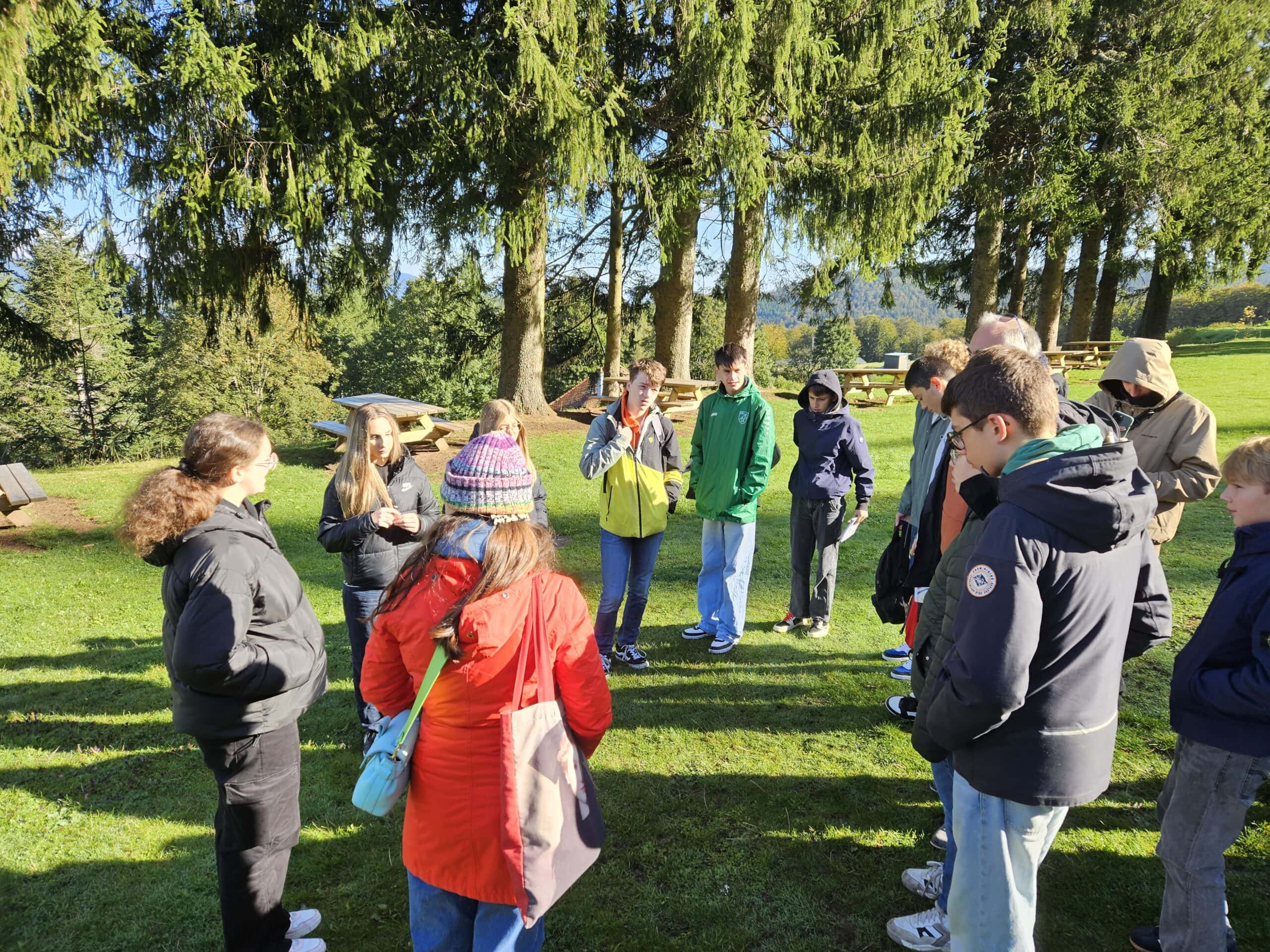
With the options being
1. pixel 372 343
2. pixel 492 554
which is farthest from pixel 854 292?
pixel 372 343

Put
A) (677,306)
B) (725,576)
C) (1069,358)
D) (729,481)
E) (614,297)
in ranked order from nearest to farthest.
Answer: (729,481) < (725,576) < (677,306) < (614,297) < (1069,358)

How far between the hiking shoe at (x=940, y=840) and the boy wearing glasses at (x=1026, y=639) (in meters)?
1.12

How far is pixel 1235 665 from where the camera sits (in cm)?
217

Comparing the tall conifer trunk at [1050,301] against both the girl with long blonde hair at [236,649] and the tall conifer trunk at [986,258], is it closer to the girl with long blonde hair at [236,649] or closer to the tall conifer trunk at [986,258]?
the tall conifer trunk at [986,258]

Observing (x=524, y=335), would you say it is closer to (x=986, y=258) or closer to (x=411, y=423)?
(x=411, y=423)

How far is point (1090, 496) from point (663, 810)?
2.44 meters

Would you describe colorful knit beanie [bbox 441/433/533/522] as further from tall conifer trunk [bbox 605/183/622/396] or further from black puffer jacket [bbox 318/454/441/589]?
tall conifer trunk [bbox 605/183/622/396]

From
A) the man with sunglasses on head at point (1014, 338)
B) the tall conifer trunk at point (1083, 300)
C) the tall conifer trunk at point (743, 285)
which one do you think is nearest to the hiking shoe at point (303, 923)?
the man with sunglasses on head at point (1014, 338)

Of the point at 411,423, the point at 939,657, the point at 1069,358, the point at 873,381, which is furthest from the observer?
the point at 1069,358

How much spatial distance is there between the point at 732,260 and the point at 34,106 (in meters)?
10.5

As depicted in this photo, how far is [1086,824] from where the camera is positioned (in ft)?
10.5

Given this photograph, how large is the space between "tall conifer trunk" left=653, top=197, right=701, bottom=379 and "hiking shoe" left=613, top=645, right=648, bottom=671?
32.2ft

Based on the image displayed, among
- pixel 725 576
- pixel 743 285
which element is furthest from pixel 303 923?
pixel 743 285

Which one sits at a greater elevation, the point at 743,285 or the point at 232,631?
the point at 743,285
